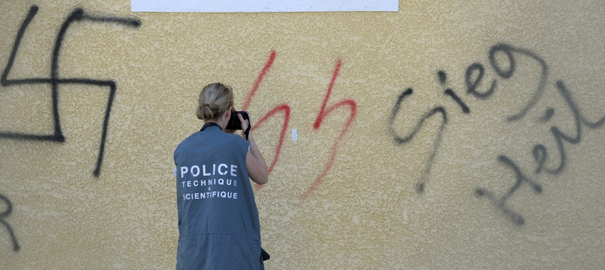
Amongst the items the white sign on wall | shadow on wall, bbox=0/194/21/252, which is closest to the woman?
the white sign on wall

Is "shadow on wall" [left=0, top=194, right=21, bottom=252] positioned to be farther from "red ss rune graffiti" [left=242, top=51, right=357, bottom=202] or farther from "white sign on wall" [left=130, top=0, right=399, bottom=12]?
"red ss rune graffiti" [left=242, top=51, right=357, bottom=202]

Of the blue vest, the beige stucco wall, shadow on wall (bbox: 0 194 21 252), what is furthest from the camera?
shadow on wall (bbox: 0 194 21 252)

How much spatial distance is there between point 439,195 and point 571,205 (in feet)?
2.34

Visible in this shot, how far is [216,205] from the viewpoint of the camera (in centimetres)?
232

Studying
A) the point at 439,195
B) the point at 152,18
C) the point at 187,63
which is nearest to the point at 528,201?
the point at 439,195

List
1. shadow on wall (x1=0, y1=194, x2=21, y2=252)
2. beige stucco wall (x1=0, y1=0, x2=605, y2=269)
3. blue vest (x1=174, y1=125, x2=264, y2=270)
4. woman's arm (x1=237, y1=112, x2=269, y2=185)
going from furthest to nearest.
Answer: shadow on wall (x1=0, y1=194, x2=21, y2=252) → beige stucco wall (x1=0, y1=0, x2=605, y2=269) → woman's arm (x1=237, y1=112, x2=269, y2=185) → blue vest (x1=174, y1=125, x2=264, y2=270)

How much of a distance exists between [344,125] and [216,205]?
1.13 m

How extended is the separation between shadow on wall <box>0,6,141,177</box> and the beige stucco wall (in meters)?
0.02

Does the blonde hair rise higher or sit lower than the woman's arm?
higher

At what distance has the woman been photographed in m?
2.30

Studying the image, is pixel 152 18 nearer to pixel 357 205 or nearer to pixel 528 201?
pixel 357 205

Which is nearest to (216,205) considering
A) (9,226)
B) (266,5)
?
(266,5)

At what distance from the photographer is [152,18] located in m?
3.25

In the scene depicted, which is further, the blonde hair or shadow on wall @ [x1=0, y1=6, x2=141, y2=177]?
shadow on wall @ [x1=0, y1=6, x2=141, y2=177]
